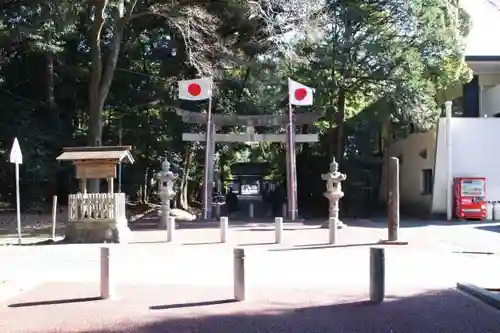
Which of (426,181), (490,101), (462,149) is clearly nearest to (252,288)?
(462,149)

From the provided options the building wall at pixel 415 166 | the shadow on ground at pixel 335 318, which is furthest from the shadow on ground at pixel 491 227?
the shadow on ground at pixel 335 318

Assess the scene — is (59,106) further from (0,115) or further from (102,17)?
(102,17)

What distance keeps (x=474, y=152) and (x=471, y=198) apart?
2.49 m

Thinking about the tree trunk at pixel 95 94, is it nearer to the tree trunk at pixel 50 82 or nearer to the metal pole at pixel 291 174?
the tree trunk at pixel 50 82

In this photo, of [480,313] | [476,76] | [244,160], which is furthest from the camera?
[244,160]

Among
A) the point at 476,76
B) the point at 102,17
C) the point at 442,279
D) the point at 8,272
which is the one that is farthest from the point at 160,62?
the point at 442,279

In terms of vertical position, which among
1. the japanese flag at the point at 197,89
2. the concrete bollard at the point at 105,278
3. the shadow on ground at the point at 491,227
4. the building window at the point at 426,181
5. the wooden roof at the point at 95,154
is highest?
the japanese flag at the point at 197,89

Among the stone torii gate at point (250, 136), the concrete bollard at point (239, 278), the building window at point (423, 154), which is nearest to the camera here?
the concrete bollard at point (239, 278)

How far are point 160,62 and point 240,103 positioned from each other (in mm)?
4498

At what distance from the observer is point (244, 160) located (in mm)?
54688

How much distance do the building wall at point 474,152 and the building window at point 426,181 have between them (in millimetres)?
2362

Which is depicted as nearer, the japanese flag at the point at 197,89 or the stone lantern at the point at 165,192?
the stone lantern at the point at 165,192

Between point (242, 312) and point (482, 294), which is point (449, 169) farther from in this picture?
point (242, 312)

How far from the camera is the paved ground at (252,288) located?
6992 millimetres
